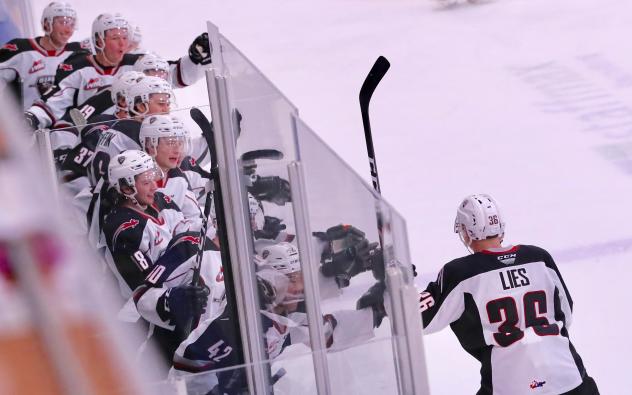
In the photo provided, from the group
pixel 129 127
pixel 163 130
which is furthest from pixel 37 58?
pixel 163 130

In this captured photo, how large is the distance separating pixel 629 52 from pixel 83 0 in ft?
16.7

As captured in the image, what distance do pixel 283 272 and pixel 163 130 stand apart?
0.89 m

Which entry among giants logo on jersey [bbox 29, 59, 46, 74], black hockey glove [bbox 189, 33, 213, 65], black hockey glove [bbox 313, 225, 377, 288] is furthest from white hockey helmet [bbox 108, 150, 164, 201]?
giants logo on jersey [bbox 29, 59, 46, 74]

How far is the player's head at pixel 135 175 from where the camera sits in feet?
10.6

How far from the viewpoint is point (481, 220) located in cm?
285

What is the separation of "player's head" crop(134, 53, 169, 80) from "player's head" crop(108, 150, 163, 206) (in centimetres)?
155

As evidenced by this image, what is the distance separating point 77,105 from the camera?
5.12m

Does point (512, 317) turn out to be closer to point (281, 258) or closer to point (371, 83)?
point (281, 258)

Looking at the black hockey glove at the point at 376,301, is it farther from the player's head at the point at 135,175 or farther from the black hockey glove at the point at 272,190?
the player's head at the point at 135,175

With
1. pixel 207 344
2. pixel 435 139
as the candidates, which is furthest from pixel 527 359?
pixel 435 139

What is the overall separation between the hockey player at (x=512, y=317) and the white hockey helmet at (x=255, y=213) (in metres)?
0.52

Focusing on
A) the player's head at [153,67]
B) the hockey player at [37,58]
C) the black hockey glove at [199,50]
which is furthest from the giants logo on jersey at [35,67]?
the player's head at [153,67]

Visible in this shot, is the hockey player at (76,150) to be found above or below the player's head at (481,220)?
above

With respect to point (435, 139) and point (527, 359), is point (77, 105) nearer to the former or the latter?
point (435, 139)
